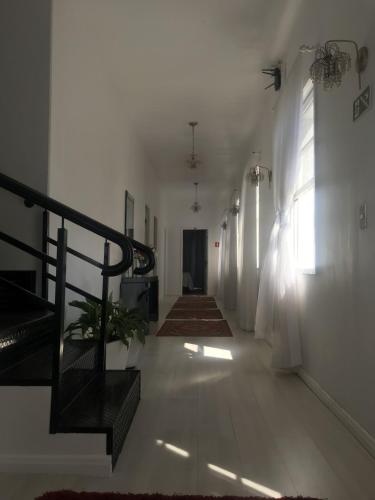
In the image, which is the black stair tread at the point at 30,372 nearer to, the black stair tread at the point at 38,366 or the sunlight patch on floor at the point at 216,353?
the black stair tread at the point at 38,366

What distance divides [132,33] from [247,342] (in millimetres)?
3820

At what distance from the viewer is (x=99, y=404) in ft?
7.14

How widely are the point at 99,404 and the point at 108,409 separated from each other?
0.10m

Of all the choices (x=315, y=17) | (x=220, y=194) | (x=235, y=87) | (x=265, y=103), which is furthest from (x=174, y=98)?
(x=220, y=194)

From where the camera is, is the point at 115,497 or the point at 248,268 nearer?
the point at 115,497

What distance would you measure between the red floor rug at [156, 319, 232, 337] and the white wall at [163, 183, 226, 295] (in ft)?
19.5

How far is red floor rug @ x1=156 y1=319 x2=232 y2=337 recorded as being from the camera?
584 centimetres

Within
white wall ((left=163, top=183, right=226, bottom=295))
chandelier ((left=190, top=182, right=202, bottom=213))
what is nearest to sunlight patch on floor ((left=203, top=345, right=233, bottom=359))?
chandelier ((left=190, top=182, right=202, bottom=213))

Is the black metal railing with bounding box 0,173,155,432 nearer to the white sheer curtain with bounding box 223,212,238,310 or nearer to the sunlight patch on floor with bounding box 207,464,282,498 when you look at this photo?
the sunlight patch on floor with bounding box 207,464,282,498

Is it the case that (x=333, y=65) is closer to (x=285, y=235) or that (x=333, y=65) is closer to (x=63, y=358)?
(x=285, y=235)

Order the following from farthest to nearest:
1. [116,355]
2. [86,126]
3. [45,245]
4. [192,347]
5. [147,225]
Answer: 1. [147,225]
2. [192,347]
3. [86,126]
4. [116,355]
5. [45,245]

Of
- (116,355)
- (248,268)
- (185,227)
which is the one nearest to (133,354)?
(116,355)

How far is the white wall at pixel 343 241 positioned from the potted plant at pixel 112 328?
144cm

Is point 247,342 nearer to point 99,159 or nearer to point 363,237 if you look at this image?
point 99,159
